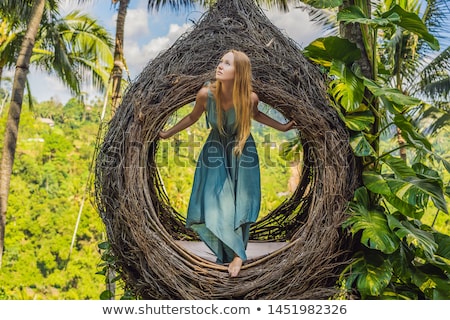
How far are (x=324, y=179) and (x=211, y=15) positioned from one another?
122 cm

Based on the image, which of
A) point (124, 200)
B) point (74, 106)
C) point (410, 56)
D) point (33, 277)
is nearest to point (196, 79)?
Result: point (124, 200)

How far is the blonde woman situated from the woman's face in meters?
0.05

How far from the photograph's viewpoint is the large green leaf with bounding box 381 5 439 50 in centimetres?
313

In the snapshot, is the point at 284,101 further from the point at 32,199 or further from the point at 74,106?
the point at 74,106

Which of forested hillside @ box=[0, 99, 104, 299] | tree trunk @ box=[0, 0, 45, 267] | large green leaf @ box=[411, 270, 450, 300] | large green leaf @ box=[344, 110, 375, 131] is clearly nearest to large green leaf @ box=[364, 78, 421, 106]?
large green leaf @ box=[344, 110, 375, 131]

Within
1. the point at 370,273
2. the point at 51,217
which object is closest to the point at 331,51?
the point at 370,273

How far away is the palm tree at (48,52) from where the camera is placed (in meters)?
7.21

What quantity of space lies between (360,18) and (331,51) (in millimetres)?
248

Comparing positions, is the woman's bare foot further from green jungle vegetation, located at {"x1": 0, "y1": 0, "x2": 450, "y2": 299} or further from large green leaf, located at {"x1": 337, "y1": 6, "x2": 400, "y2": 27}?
large green leaf, located at {"x1": 337, "y1": 6, "x2": 400, "y2": 27}

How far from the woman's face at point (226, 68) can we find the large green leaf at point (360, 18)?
25.3 inches

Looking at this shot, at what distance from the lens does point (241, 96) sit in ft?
10.1

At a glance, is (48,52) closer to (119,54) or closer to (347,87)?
(119,54)

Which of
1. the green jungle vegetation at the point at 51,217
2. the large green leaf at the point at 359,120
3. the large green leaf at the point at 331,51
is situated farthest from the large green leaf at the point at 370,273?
the green jungle vegetation at the point at 51,217

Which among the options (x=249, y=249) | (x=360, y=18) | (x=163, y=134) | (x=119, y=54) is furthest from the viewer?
(x=119, y=54)
